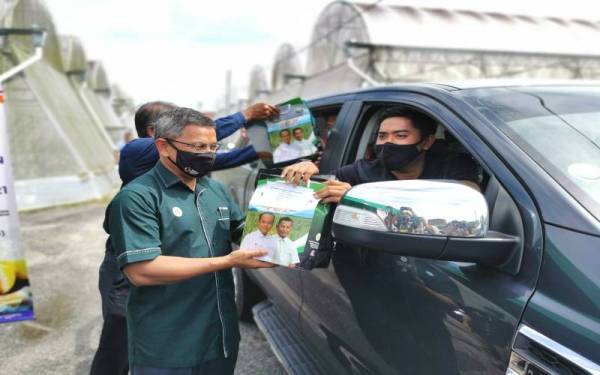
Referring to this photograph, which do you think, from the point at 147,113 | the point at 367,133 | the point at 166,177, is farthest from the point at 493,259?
the point at 147,113

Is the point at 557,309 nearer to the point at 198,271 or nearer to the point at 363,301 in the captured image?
the point at 363,301

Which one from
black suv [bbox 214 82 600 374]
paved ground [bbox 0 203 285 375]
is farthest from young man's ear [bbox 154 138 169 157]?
paved ground [bbox 0 203 285 375]

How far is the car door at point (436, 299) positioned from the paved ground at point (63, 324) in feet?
5.29

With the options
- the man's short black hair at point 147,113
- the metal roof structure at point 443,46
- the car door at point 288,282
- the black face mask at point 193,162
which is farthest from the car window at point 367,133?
the metal roof structure at point 443,46

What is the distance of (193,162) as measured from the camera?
1692 millimetres

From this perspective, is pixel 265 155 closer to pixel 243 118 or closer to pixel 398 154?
pixel 243 118

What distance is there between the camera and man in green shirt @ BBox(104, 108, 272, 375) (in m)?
1.53

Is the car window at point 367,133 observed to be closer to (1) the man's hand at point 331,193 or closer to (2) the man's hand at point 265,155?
(2) the man's hand at point 265,155

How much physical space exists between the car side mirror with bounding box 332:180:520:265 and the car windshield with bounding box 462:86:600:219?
26cm

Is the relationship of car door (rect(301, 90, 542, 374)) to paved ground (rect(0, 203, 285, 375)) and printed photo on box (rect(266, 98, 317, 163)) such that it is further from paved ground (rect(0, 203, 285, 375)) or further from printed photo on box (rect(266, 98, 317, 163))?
paved ground (rect(0, 203, 285, 375))

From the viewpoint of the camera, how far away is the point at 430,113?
67.6 inches

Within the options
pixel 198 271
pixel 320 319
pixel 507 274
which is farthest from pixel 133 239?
pixel 507 274

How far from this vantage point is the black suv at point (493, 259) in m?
1.08

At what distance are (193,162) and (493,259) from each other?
3.58ft
